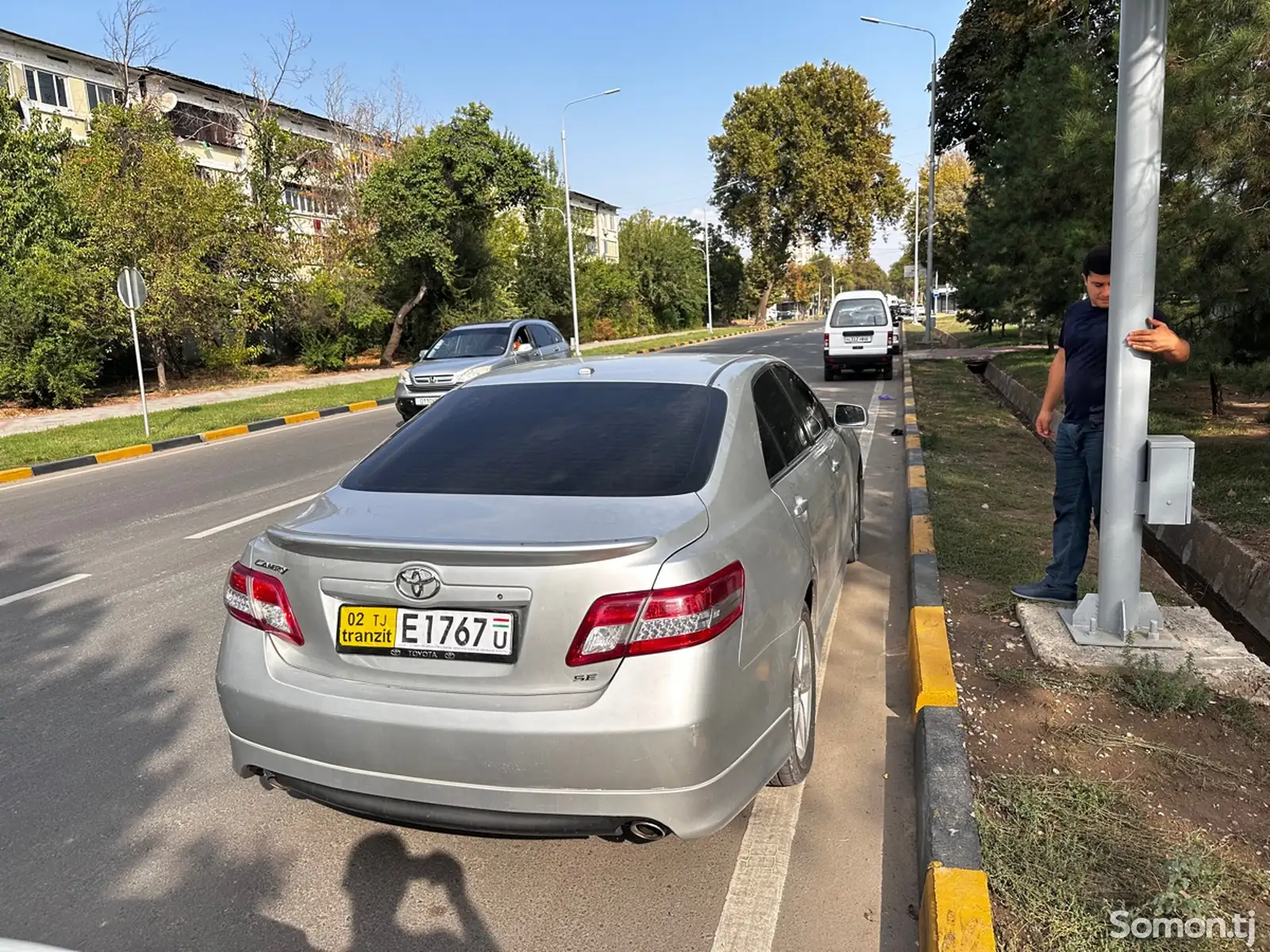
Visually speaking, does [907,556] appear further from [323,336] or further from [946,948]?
[323,336]

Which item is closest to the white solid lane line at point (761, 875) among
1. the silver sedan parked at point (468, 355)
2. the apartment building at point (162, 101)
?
the silver sedan parked at point (468, 355)

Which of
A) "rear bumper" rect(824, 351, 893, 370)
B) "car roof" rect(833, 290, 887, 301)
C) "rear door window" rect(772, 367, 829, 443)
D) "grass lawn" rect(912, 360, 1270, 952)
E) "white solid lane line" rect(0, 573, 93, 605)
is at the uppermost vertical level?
"car roof" rect(833, 290, 887, 301)

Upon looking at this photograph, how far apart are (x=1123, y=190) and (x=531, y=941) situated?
3.83 meters

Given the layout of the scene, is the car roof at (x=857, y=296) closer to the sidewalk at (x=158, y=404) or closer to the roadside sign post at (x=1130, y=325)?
the sidewalk at (x=158, y=404)

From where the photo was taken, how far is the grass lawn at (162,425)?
12656 millimetres

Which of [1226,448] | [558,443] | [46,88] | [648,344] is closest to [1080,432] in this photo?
[558,443]

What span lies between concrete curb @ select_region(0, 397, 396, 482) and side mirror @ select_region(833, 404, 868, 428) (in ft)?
34.9

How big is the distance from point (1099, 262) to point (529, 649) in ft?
11.6

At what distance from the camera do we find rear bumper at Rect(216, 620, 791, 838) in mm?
2398

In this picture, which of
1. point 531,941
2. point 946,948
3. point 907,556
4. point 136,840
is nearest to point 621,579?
point 531,941

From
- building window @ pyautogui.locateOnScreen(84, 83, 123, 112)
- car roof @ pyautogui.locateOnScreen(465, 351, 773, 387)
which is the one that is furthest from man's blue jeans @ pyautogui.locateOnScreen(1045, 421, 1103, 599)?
building window @ pyautogui.locateOnScreen(84, 83, 123, 112)

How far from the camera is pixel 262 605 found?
2750 mm

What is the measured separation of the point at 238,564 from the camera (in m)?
2.87

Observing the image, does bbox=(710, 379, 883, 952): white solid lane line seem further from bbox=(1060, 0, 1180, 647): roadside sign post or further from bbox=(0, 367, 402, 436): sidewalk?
bbox=(0, 367, 402, 436): sidewalk
